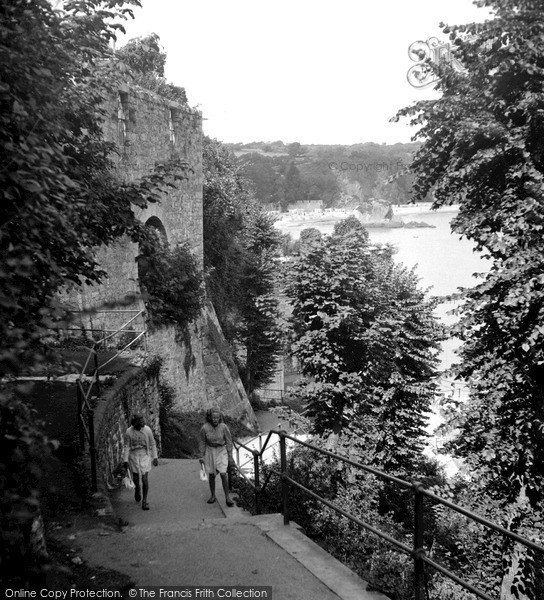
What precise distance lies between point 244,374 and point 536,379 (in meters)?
24.7

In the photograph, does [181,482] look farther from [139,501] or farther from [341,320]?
[341,320]

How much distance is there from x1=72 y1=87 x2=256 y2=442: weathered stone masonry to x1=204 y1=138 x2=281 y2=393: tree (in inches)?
Result: 188

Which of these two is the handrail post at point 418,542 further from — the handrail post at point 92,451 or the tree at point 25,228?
the handrail post at point 92,451

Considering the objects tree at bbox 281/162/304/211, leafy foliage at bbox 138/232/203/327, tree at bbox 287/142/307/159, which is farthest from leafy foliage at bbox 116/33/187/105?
tree at bbox 287/142/307/159

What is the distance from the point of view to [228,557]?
180 inches

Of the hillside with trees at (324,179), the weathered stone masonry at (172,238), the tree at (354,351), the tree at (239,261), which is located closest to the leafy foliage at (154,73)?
the tree at (239,261)

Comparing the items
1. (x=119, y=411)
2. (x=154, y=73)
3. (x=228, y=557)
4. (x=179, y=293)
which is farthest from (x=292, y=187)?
(x=228, y=557)

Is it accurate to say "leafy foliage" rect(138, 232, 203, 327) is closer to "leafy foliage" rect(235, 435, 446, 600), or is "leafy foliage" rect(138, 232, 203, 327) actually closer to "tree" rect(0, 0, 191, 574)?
"leafy foliage" rect(235, 435, 446, 600)

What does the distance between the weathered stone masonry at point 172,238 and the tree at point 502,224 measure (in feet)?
20.1

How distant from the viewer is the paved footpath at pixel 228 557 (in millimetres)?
3980

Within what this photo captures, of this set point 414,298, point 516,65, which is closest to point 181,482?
point 516,65

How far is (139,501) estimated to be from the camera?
24.8 feet

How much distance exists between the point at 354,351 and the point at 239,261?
1306cm

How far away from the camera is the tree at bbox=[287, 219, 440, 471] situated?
52.0ft
